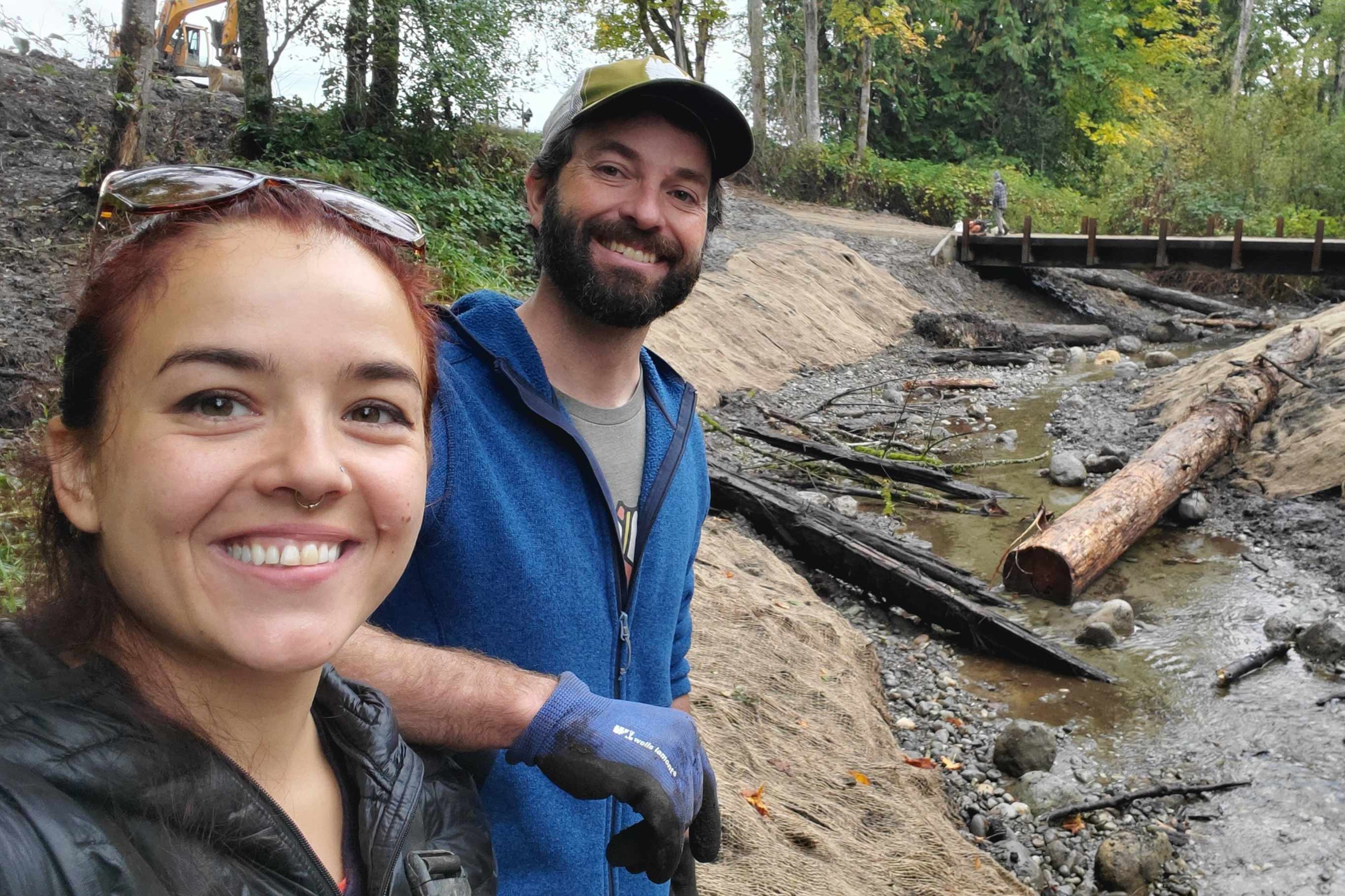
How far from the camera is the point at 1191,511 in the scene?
8984 millimetres

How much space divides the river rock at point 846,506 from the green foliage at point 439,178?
378 centimetres

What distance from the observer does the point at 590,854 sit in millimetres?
1800

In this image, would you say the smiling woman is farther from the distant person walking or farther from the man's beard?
the distant person walking

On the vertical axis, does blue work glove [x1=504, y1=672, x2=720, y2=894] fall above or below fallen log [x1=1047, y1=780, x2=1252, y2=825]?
above

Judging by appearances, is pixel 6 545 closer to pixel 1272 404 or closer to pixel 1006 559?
pixel 1006 559

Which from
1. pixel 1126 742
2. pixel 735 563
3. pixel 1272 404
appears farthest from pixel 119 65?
pixel 1272 404

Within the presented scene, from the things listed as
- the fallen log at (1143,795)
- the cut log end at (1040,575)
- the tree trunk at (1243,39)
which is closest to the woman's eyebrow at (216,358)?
the fallen log at (1143,795)

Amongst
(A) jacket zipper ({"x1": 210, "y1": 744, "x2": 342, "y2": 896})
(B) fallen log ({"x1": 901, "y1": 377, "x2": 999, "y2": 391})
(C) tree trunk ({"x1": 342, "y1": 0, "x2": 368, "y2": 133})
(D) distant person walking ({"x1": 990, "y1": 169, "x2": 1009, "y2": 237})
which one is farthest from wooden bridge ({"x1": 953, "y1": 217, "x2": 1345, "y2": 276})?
(A) jacket zipper ({"x1": 210, "y1": 744, "x2": 342, "y2": 896})

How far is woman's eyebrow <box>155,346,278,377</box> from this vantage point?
0.99m

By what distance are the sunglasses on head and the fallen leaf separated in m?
3.20

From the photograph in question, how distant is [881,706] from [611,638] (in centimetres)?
403

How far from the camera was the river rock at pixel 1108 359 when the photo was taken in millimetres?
16250

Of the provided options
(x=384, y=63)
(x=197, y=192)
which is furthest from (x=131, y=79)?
A: (x=197, y=192)

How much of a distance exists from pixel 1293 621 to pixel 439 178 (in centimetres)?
971
